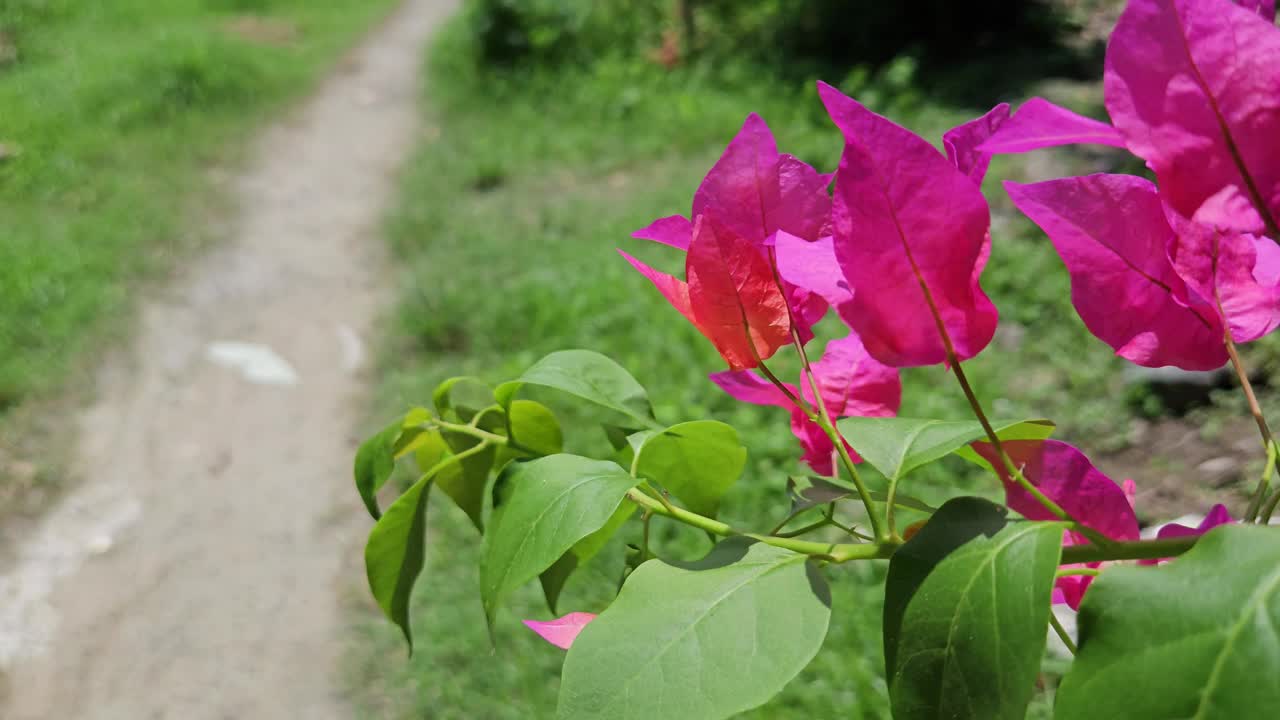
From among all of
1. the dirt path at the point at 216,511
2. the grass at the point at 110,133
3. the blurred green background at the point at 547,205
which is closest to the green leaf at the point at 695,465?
the blurred green background at the point at 547,205

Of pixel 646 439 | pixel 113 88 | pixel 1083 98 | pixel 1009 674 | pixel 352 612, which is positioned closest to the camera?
pixel 1009 674

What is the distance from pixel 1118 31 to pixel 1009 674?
161 millimetres

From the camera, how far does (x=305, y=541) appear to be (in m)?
2.17

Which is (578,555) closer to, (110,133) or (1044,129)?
(1044,129)

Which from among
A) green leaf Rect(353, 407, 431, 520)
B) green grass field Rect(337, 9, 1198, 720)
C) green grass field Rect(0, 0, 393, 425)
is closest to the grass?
green grass field Rect(0, 0, 393, 425)

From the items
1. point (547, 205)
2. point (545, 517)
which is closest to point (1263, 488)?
point (545, 517)

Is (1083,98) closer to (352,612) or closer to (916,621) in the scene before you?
(352,612)

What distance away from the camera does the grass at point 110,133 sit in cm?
294

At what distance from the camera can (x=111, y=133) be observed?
4.14m

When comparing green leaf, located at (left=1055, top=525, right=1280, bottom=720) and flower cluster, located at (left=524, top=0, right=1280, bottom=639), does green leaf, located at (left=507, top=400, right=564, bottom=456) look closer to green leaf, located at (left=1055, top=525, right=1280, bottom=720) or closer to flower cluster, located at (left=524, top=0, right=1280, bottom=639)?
flower cluster, located at (left=524, top=0, right=1280, bottom=639)

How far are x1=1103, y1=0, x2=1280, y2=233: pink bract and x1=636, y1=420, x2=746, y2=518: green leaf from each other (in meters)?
0.18

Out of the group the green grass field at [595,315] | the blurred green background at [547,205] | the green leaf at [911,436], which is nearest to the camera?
the green leaf at [911,436]

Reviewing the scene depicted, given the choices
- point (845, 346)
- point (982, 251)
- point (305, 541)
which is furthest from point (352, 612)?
point (982, 251)

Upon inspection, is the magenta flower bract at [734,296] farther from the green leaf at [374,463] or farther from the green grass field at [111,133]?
the green grass field at [111,133]
